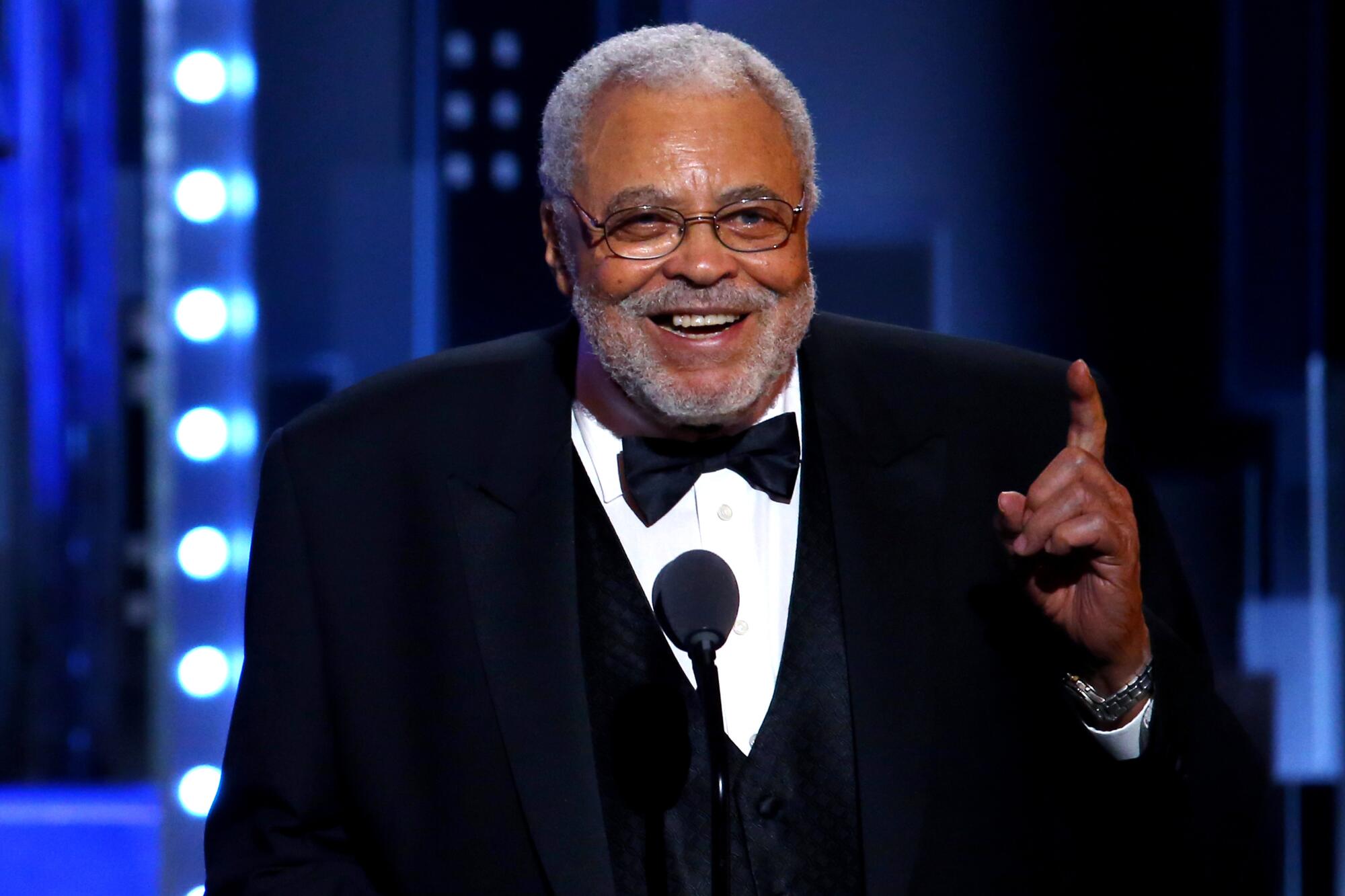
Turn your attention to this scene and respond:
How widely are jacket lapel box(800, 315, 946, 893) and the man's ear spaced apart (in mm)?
358

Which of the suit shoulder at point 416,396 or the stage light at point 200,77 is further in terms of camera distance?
the stage light at point 200,77

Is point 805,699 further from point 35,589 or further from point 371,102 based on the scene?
point 35,589

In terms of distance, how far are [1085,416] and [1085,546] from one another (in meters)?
0.16

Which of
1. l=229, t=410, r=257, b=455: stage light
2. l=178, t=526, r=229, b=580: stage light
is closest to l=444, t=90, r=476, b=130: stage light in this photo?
l=229, t=410, r=257, b=455: stage light

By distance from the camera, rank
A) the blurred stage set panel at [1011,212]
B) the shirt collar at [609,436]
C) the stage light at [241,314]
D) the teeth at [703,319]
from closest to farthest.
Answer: the teeth at [703,319] < the shirt collar at [609,436] < the stage light at [241,314] < the blurred stage set panel at [1011,212]

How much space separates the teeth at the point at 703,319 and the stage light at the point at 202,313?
132cm

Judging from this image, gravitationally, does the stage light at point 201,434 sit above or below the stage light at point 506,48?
below

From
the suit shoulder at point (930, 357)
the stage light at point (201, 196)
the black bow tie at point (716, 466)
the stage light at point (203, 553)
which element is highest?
the stage light at point (201, 196)

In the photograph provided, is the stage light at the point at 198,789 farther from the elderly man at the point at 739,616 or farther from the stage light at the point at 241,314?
the elderly man at the point at 739,616

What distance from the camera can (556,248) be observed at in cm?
209

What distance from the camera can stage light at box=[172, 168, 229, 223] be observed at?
288 centimetres

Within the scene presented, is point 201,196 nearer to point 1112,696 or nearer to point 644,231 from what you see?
point 644,231

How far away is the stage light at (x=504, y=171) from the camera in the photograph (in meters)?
3.22

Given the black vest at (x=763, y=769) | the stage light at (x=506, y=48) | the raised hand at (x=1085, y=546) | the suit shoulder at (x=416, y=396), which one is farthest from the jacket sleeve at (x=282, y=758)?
the stage light at (x=506, y=48)
